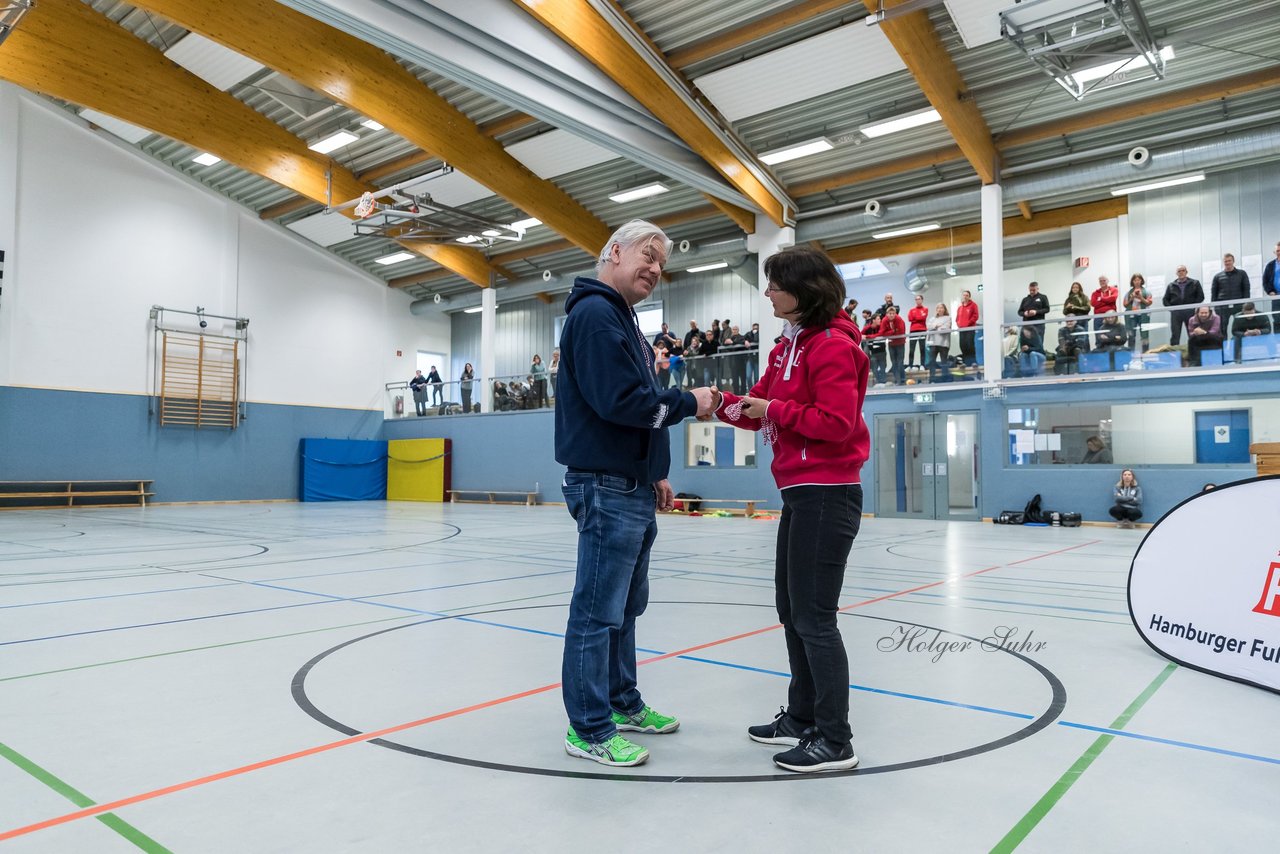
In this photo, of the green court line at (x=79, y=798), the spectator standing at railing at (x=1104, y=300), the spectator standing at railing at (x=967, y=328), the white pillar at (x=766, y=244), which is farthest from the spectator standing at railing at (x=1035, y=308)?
the green court line at (x=79, y=798)

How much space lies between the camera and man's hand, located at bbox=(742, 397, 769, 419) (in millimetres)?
2785

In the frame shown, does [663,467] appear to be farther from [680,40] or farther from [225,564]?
[680,40]

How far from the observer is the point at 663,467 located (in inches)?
118

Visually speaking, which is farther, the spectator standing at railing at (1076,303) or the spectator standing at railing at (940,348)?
the spectator standing at railing at (940,348)

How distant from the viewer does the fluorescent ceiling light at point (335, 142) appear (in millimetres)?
19359

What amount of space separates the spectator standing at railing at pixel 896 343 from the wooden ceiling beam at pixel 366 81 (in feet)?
28.5

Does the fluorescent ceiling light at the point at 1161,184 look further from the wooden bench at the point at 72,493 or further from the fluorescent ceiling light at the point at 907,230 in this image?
the wooden bench at the point at 72,493

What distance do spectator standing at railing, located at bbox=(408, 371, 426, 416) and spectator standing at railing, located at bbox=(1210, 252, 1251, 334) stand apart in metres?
22.6

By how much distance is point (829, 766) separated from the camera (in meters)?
2.68

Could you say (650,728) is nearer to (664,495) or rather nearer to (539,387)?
(664,495)

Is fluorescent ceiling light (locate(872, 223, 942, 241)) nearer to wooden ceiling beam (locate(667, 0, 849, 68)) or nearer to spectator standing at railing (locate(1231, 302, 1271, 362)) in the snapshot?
spectator standing at railing (locate(1231, 302, 1271, 362))

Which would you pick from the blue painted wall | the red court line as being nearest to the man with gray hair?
the red court line

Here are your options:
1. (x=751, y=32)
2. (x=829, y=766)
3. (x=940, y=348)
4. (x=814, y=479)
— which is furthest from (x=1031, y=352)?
(x=829, y=766)

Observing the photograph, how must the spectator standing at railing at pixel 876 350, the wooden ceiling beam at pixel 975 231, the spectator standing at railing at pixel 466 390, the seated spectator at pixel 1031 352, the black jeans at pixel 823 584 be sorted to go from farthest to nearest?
the spectator standing at railing at pixel 466 390 → the wooden ceiling beam at pixel 975 231 → the spectator standing at railing at pixel 876 350 → the seated spectator at pixel 1031 352 → the black jeans at pixel 823 584
